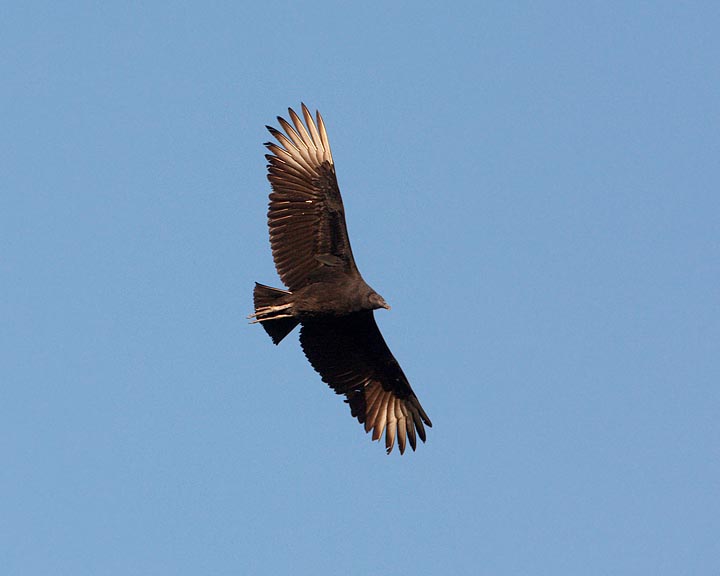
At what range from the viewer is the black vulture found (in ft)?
44.3

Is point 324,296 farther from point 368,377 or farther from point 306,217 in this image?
point 368,377

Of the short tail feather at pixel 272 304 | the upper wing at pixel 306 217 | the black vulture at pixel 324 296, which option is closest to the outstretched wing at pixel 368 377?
the black vulture at pixel 324 296

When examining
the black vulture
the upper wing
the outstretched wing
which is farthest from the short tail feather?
the outstretched wing

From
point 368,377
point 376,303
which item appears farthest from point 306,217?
point 368,377

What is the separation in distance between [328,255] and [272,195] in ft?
3.17

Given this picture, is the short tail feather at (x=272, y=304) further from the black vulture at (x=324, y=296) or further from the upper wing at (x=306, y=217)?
the upper wing at (x=306, y=217)

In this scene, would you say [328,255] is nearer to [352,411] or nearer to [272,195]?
[272,195]

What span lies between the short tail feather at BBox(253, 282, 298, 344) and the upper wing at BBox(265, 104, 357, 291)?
9.8 inches

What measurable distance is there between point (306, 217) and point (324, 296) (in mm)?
949

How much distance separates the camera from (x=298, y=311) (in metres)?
13.5

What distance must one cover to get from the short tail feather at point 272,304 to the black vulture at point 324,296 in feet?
0.04

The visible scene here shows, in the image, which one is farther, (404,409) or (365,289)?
(404,409)

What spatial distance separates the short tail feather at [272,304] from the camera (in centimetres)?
1342

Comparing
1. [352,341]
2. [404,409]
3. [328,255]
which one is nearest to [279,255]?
[328,255]
